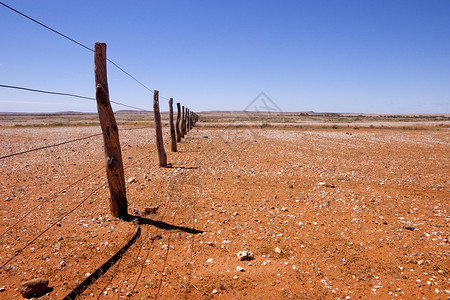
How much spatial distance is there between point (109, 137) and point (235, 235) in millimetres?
3650

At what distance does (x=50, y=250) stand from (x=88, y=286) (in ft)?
4.90

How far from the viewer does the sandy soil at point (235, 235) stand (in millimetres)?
3953

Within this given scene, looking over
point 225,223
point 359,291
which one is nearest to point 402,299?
point 359,291

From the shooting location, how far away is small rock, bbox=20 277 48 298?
3.61m

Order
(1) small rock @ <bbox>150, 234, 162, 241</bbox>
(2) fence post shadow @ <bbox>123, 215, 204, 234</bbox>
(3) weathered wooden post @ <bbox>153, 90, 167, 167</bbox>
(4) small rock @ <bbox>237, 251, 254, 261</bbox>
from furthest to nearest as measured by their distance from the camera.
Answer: (3) weathered wooden post @ <bbox>153, 90, 167, 167</bbox>
(2) fence post shadow @ <bbox>123, 215, 204, 234</bbox>
(1) small rock @ <bbox>150, 234, 162, 241</bbox>
(4) small rock @ <bbox>237, 251, 254, 261</bbox>

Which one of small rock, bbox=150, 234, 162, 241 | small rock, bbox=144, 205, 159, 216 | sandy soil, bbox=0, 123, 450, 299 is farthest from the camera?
small rock, bbox=144, 205, 159, 216

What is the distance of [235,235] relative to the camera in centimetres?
555

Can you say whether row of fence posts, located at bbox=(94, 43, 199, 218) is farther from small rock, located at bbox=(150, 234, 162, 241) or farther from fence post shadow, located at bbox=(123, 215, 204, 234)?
small rock, located at bbox=(150, 234, 162, 241)

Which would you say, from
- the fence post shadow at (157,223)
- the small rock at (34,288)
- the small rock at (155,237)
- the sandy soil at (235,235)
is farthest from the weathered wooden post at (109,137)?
the small rock at (34,288)

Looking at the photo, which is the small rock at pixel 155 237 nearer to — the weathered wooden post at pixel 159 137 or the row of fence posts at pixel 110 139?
the row of fence posts at pixel 110 139

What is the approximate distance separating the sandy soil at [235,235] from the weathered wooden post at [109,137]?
18.3 inches

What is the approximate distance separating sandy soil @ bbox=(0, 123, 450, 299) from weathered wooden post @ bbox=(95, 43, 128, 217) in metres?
0.47

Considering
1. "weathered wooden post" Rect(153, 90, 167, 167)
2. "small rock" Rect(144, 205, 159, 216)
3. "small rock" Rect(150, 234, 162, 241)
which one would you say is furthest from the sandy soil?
"weathered wooden post" Rect(153, 90, 167, 167)

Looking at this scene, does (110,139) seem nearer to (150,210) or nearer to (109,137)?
(109,137)
